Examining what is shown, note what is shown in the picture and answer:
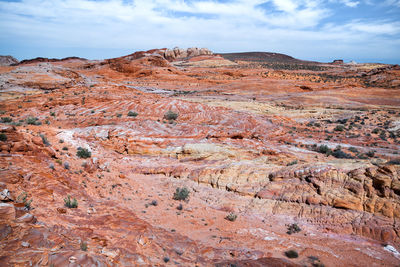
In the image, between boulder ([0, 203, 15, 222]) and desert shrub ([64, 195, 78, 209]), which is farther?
desert shrub ([64, 195, 78, 209])

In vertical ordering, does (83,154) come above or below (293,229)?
above

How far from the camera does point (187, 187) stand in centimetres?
1072

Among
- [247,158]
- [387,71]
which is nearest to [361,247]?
[247,158]

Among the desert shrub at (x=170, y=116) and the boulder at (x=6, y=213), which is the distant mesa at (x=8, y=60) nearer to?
the desert shrub at (x=170, y=116)

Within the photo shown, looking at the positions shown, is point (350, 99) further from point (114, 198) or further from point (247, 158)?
point (114, 198)

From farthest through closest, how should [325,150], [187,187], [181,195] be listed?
[325,150], [187,187], [181,195]

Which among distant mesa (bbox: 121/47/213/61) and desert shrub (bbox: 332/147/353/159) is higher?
distant mesa (bbox: 121/47/213/61)

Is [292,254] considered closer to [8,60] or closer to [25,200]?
[25,200]

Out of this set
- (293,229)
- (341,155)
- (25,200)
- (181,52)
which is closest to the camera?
(25,200)

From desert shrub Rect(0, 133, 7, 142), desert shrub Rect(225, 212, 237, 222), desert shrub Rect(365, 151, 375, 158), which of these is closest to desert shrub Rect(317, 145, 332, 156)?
desert shrub Rect(365, 151, 375, 158)

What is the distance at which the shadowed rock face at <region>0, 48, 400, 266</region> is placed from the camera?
17.6ft

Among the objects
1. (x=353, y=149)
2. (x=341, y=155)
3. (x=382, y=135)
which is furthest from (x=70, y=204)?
(x=382, y=135)

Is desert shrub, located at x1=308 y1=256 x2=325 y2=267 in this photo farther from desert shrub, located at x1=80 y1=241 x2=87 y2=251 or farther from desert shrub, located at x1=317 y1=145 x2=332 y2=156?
desert shrub, located at x1=317 y1=145 x2=332 y2=156

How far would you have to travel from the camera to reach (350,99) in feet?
116
